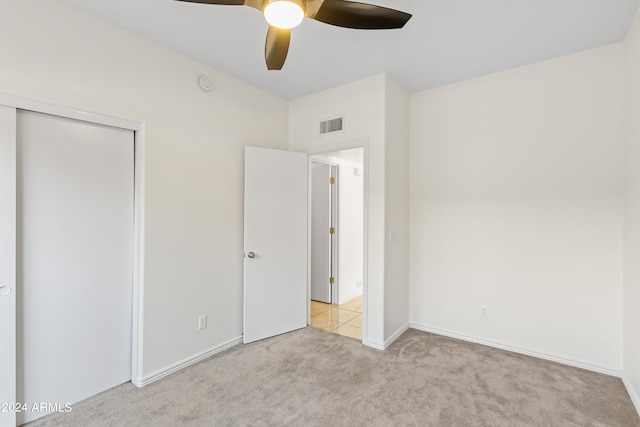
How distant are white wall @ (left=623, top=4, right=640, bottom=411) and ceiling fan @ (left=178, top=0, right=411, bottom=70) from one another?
1837mm

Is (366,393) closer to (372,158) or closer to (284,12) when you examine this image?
(372,158)

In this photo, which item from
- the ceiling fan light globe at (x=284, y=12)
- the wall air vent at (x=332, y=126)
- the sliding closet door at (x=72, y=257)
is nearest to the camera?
the ceiling fan light globe at (x=284, y=12)

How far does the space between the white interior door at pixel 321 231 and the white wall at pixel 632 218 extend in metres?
3.00

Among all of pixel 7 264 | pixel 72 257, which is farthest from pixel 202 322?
pixel 7 264

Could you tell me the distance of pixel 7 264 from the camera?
5.71ft

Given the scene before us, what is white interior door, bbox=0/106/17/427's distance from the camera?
1.72m

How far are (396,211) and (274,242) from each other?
130 cm

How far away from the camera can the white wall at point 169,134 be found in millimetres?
1857

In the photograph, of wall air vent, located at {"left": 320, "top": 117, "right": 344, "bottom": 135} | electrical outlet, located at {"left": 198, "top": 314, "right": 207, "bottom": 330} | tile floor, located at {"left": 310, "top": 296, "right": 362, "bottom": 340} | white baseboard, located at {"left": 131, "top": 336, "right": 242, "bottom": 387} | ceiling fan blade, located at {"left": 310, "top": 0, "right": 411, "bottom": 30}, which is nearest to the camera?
ceiling fan blade, located at {"left": 310, "top": 0, "right": 411, "bottom": 30}

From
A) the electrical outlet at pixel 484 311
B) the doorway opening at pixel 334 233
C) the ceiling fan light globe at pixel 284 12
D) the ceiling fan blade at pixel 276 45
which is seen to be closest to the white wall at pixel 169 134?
the ceiling fan blade at pixel 276 45

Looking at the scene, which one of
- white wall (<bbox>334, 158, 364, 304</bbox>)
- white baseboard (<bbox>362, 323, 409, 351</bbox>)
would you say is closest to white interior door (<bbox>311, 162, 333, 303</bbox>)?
white wall (<bbox>334, 158, 364, 304</bbox>)

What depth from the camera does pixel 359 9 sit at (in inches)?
57.1

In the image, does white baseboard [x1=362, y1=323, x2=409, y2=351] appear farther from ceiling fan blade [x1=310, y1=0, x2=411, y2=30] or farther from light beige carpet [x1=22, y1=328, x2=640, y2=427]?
ceiling fan blade [x1=310, y1=0, x2=411, y2=30]

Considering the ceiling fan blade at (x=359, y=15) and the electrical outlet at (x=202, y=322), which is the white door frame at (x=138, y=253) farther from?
the ceiling fan blade at (x=359, y=15)
